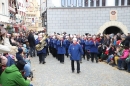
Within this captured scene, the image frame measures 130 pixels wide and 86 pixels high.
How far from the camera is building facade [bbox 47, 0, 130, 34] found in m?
26.1

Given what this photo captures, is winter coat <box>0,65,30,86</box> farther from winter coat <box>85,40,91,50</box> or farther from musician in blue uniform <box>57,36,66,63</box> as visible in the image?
winter coat <box>85,40,91,50</box>

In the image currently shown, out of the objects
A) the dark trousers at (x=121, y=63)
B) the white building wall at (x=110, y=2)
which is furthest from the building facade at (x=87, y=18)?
the dark trousers at (x=121, y=63)

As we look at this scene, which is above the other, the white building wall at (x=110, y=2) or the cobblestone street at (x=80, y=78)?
the white building wall at (x=110, y=2)

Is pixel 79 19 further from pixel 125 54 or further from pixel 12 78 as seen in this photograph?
pixel 12 78

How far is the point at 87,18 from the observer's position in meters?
26.5

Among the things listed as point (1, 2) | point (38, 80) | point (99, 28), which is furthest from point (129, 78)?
point (1, 2)

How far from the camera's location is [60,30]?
26.6 m

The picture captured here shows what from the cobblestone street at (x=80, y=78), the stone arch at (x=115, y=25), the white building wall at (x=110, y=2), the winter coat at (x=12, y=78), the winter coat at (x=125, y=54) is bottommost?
the cobblestone street at (x=80, y=78)

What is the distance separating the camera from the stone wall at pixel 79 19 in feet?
86.3

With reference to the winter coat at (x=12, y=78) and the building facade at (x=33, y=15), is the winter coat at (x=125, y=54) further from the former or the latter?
the building facade at (x=33, y=15)

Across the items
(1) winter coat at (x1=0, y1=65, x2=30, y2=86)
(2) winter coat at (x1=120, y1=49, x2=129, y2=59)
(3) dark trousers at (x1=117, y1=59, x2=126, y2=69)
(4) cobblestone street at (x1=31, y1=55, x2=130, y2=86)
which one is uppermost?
(1) winter coat at (x1=0, y1=65, x2=30, y2=86)

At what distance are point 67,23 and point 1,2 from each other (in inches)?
394

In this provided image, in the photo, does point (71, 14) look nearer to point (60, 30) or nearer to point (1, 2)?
point (60, 30)

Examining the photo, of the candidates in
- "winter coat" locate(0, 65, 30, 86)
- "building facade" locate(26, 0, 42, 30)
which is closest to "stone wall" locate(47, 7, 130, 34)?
"winter coat" locate(0, 65, 30, 86)
